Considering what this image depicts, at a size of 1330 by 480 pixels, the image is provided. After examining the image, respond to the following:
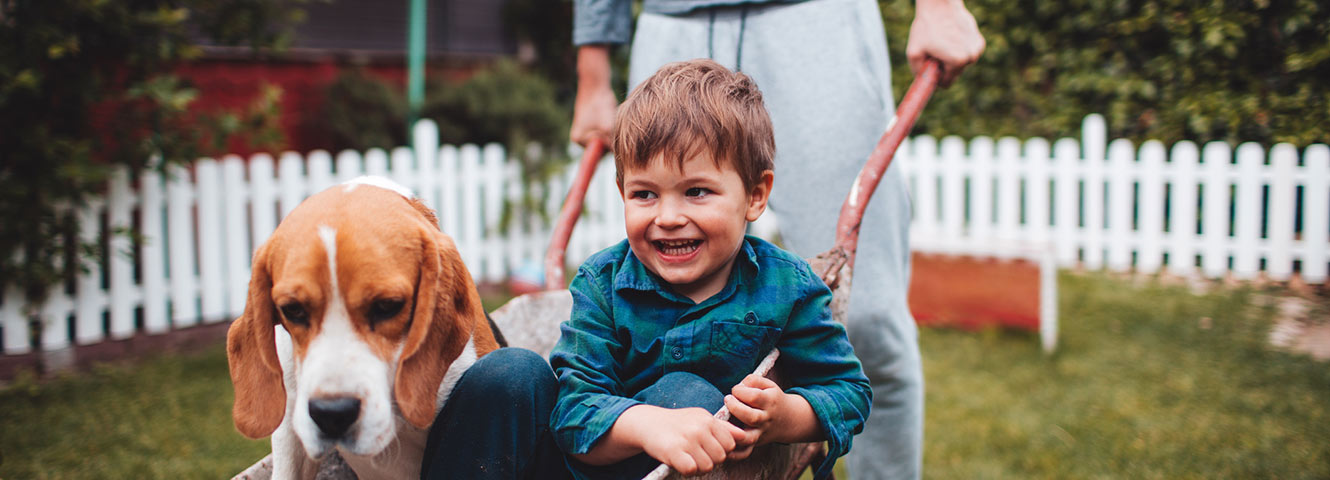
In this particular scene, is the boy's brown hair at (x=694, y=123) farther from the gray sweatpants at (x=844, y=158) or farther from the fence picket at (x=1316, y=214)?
the fence picket at (x=1316, y=214)

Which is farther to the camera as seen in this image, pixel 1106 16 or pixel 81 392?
pixel 1106 16

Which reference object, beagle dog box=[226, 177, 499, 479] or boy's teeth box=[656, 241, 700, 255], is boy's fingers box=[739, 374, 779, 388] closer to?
boy's teeth box=[656, 241, 700, 255]

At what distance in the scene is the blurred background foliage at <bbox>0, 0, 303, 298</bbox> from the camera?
4094 mm

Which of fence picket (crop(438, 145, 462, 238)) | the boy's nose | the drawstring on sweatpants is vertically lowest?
fence picket (crop(438, 145, 462, 238))

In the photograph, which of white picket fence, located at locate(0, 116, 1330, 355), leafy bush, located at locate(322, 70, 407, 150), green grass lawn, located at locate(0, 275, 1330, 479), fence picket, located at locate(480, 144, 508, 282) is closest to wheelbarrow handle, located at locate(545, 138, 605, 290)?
green grass lawn, located at locate(0, 275, 1330, 479)

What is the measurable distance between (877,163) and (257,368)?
4.60 ft

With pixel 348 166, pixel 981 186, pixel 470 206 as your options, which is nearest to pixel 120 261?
pixel 348 166

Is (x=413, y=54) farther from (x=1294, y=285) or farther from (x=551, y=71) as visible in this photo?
(x=1294, y=285)

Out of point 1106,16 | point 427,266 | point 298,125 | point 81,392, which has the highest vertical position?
point 1106,16

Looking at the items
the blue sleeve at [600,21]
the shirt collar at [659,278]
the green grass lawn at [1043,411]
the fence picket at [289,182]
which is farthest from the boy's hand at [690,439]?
the fence picket at [289,182]

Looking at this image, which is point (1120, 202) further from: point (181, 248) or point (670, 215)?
point (181, 248)

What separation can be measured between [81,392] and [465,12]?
19.6ft

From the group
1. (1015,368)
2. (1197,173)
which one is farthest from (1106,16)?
(1015,368)

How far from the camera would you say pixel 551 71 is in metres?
9.73
